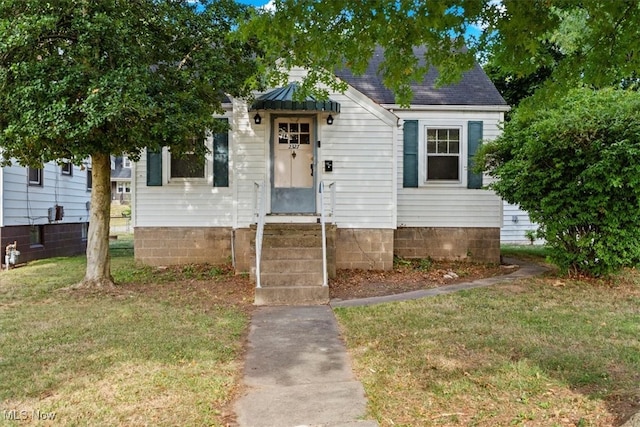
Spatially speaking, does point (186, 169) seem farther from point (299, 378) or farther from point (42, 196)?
point (299, 378)

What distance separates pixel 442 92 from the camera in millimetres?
11820

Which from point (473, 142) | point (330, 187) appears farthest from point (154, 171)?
point (473, 142)

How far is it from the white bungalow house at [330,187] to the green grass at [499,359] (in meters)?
2.87

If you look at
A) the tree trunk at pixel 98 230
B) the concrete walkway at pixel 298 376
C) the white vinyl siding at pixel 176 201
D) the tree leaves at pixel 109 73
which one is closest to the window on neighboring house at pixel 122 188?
the white vinyl siding at pixel 176 201

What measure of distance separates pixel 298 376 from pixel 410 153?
26.4ft

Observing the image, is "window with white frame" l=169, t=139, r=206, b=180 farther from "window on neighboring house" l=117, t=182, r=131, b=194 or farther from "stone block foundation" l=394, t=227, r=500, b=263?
"window on neighboring house" l=117, t=182, r=131, b=194

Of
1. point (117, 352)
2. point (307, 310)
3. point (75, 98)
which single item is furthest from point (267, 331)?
point (75, 98)

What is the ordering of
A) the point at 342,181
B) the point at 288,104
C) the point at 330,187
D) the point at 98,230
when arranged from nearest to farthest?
the point at 98,230 → the point at 288,104 → the point at 330,187 → the point at 342,181

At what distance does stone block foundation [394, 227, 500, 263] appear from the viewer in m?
11.4

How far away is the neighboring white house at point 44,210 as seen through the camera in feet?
38.9

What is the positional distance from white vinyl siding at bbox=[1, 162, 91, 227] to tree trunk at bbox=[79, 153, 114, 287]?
4640 millimetres

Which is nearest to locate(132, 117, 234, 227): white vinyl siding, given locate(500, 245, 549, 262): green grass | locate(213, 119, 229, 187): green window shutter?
locate(213, 119, 229, 187): green window shutter

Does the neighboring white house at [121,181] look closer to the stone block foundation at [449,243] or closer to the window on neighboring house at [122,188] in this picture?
the window on neighboring house at [122,188]

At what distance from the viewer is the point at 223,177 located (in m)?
10.8
